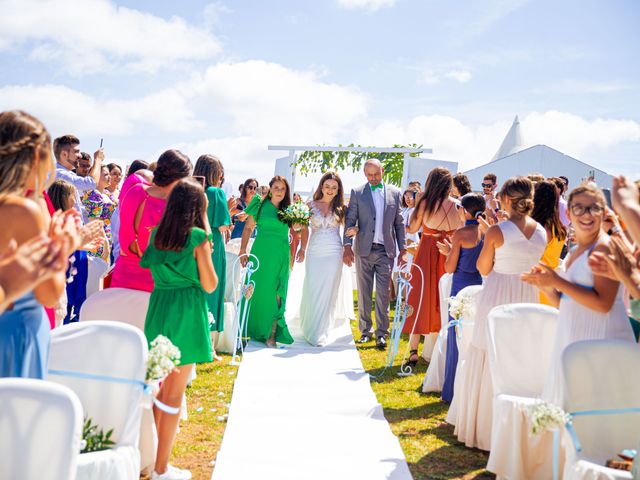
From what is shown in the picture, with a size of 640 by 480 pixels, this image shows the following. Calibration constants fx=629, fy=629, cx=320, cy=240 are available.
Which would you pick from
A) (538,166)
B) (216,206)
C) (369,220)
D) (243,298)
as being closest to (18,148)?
(216,206)

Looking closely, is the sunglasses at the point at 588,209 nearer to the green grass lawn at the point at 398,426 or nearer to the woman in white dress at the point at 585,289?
the woman in white dress at the point at 585,289

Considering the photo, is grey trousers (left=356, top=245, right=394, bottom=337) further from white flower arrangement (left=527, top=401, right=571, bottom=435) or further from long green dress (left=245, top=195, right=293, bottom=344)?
white flower arrangement (left=527, top=401, right=571, bottom=435)

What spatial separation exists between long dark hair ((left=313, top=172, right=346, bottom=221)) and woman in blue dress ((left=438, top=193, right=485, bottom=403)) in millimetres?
2485

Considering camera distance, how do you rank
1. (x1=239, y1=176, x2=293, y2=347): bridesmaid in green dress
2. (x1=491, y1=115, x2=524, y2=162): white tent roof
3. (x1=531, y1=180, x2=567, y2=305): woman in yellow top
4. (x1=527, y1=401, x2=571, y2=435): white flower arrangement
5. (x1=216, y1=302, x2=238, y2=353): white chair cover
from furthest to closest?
1. (x1=491, y1=115, x2=524, y2=162): white tent roof
2. (x1=239, y1=176, x2=293, y2=347): bridesmaid in green dress
3. (x1=216, y1=302, x2=238, y2=353): white chair cover
4. (x1=531, y1=180, x2=567, y2=305): woman in yellow top
5. (x1=527, y1=401, x2=571, y2=435): white flower arrangement

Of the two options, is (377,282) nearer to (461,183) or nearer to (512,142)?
(461,183)

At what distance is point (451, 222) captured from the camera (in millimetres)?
6961

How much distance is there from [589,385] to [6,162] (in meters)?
2.97

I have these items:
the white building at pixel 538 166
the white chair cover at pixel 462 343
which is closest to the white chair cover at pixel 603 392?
the white chair cover at pixel 462 343

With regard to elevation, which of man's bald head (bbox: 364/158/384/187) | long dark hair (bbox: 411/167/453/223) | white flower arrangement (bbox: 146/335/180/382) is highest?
man's bald head (bbox: 364/158/384/187)

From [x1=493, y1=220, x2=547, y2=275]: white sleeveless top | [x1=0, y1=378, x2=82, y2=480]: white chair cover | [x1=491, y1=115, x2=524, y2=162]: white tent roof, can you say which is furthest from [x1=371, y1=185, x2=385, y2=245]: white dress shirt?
[x1=491, y1=115, x2=524, y2=162]: white tent roof

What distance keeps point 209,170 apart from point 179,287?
2805 millimetres

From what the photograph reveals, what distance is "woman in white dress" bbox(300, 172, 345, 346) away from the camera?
8.48 meters

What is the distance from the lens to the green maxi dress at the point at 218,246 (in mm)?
6535

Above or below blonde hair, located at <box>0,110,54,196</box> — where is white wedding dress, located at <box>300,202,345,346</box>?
below
